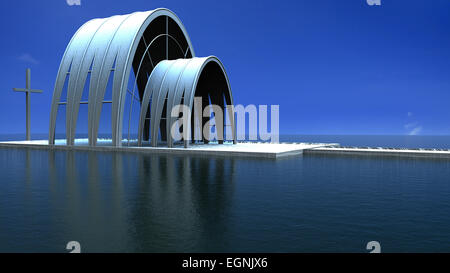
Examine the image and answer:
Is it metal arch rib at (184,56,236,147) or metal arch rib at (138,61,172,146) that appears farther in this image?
metal arch rib at (138,61,172,146)

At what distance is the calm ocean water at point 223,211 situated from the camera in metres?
7.93

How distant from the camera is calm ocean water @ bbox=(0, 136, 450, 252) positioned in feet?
26.0

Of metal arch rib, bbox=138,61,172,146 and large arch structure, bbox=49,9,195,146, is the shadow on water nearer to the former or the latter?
large arch structure, bbox=49,9,195,146

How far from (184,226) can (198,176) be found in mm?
8851

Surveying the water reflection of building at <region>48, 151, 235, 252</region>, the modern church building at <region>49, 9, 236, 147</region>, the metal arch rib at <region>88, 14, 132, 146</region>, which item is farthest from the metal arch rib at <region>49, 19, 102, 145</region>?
the water reflection of building at <region>48, 151, 235, 252</region>

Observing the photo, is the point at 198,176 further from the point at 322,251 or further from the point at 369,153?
the point at 369,153

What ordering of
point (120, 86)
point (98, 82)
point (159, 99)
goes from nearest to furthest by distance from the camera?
1. point (120, 86)
2. point (159, 99)
3. point (98, 82)

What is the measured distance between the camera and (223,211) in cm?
1080

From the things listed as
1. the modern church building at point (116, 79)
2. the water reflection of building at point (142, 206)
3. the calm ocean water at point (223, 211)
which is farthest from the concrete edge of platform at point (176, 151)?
the calm ocean water at point (223, 211)

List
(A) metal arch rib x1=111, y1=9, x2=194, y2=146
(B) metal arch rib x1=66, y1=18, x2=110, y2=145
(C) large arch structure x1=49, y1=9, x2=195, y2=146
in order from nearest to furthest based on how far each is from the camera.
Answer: (A) metal arch rib x1=111, y1=9, x2=194, y2=146
(C) large arch structure x1=49, y1=9, x2=195, y2=146
(B) metal arch rib x1=66, y1=18, x2=110, y2=145

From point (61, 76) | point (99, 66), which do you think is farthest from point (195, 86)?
point (61, 76)

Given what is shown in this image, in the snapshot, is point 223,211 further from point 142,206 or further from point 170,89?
point 170,89

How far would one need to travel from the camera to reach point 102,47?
121 ft
